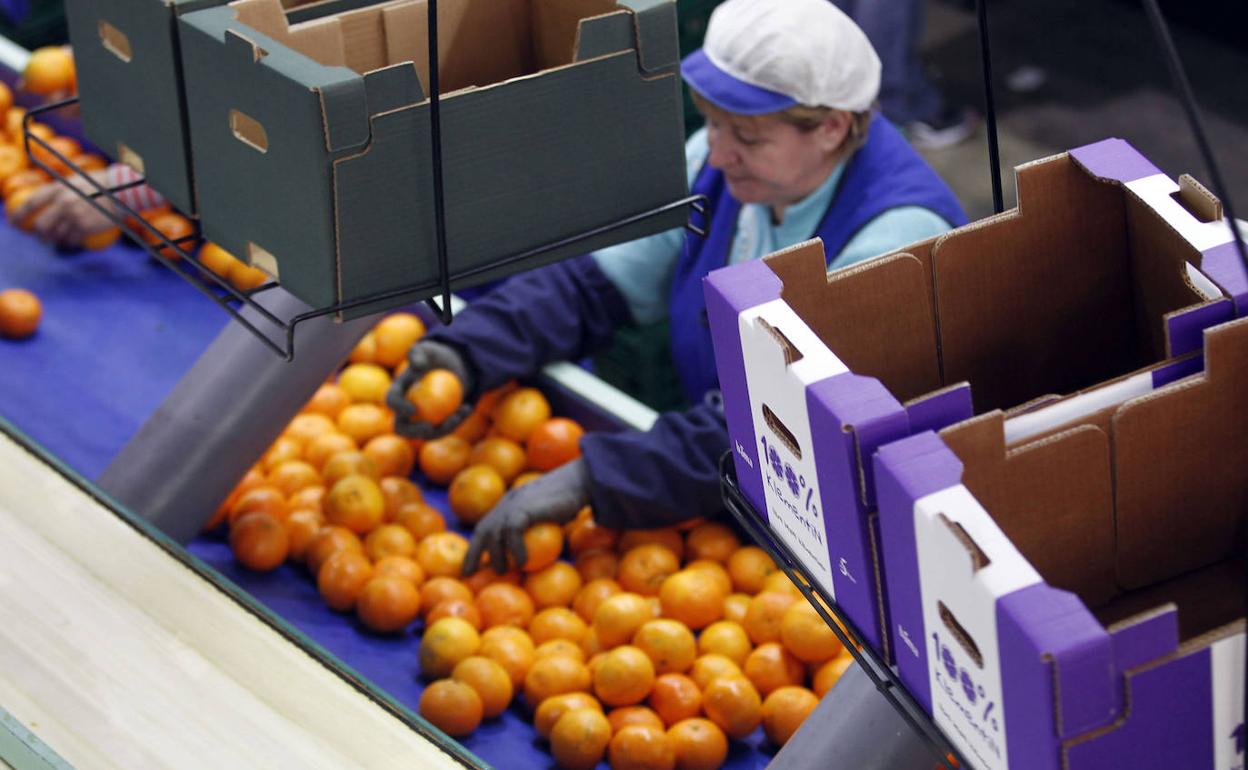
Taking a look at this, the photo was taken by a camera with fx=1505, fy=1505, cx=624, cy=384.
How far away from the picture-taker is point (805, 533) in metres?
1.37

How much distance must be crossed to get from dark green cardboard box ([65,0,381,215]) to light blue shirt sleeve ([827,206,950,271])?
3.88ft

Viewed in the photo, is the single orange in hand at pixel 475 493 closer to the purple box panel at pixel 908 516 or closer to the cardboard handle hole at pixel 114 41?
the cardboard handle hole at pixel 114 41

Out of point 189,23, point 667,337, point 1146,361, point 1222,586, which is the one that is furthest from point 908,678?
point 667,337

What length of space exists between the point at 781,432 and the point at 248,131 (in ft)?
2.92

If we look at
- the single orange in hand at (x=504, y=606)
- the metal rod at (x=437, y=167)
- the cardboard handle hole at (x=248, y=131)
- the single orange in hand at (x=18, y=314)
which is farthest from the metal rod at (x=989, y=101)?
the single orange in hand at (x=18, y=314)

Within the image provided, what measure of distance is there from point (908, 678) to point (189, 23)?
41.3 inches

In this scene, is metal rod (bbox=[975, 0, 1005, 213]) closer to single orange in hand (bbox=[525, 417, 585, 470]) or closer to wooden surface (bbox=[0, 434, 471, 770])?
wooden surface (bbox=[0, 434, 471, 770])

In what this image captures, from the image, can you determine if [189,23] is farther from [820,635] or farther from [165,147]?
[820,635]

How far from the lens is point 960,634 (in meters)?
1.15

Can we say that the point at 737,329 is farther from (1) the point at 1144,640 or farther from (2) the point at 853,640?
(1) the point at 1144,640

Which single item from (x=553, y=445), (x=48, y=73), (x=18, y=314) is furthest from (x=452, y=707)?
(x=48, y=73)

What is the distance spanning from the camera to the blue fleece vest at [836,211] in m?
2.82

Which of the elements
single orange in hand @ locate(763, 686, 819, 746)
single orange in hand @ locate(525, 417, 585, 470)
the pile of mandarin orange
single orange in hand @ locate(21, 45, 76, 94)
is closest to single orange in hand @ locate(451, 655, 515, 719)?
the pile of mandarin orange

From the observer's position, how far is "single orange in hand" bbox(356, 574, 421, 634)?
2564mm
